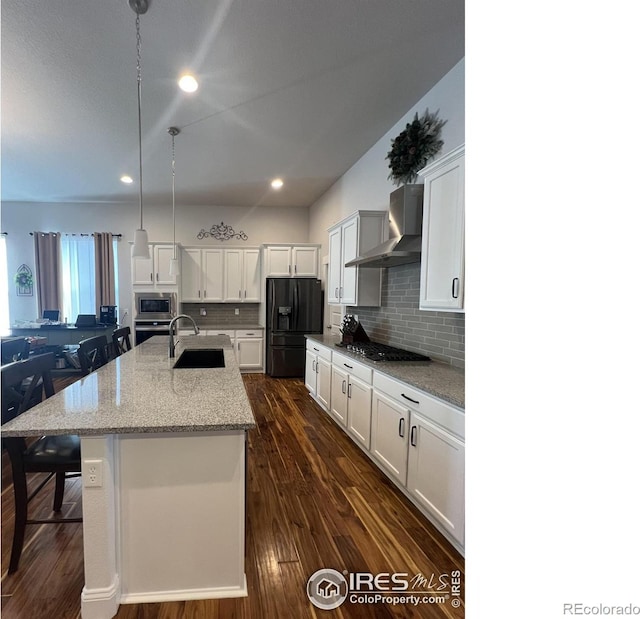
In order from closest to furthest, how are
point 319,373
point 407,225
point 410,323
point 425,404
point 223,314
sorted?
1. point 425,404
2. point 407,225
3. point 410,323
4. point 319,373
5. point 223,314

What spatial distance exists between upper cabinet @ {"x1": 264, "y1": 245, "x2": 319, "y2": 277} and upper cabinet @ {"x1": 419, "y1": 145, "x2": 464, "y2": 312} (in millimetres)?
3491

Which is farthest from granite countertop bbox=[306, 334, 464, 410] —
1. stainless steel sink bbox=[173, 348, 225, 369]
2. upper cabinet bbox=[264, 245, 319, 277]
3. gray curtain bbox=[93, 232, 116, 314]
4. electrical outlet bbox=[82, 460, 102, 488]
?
gray curtain bbox=[93, 232, 116, 314]

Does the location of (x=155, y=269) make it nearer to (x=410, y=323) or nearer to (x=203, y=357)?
(x=203, y=357)

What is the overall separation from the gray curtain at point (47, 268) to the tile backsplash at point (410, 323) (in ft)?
18.1

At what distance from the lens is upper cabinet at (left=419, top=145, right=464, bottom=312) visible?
205 cm

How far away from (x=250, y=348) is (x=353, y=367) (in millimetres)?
3172

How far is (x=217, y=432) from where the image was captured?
145cm

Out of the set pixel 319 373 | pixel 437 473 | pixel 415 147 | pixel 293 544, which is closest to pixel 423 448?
pixel 437 473

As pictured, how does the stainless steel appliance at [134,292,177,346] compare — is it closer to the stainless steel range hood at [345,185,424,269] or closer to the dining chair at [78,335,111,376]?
the dining chair at [78,335,111,376]

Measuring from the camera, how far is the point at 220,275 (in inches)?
236

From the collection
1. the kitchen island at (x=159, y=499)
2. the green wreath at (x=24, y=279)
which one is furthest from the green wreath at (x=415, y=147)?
the green wreath at (x=24, y=279)
